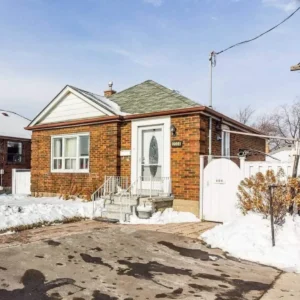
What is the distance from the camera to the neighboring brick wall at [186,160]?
32.0ft

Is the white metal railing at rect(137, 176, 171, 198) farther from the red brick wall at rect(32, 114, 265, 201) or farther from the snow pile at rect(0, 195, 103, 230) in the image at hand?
the snow pile at rect(0, 195, 103, 230)

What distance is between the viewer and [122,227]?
8.15 metres

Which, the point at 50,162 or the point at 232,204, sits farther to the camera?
the point at 50,162

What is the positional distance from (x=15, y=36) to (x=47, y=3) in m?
2.51

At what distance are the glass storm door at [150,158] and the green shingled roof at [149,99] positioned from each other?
3.28ft

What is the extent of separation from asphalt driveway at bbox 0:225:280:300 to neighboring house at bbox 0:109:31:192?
1441 cm

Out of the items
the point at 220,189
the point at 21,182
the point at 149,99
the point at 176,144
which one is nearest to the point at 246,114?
the point at 149,99

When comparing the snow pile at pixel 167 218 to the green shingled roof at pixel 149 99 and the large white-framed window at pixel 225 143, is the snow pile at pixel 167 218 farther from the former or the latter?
the green shingled roof at pixel 149 99

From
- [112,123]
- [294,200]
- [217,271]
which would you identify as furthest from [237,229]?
[112,123]

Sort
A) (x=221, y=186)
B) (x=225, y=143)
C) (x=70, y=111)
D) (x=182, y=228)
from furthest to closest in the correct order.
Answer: (x=70, y=111), (x=225, y=143), (x=221, y=186), (x=182, y=228)

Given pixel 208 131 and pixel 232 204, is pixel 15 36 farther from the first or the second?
pixel 232 204

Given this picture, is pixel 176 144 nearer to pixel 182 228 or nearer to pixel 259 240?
pixel 182 228

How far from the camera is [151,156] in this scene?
35.7 feet

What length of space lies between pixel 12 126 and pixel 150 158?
14826mm
